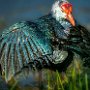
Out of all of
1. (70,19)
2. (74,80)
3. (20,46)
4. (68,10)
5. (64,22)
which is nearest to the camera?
(74,80)

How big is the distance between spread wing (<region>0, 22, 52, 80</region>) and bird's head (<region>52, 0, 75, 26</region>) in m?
0.44

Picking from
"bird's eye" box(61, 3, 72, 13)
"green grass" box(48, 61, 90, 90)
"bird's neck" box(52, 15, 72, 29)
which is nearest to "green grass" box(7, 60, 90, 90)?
"green grass" box(48, 61, 90, 90)

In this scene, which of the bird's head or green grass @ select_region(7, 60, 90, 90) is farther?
the bird's head

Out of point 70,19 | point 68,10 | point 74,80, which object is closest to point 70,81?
point 74,80

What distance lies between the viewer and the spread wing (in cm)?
457

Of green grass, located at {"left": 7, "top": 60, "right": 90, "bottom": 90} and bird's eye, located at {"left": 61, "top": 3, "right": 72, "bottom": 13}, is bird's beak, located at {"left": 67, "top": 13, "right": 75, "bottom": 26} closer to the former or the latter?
bird's eye, located at {"left": 61, "top": 3, "right": 72, "bottom": 13}

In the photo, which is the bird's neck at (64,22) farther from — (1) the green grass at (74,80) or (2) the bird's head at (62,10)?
(1) the green grass at (74,80)

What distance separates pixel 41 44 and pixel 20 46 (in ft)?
0.83

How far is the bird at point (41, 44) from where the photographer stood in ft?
15.1

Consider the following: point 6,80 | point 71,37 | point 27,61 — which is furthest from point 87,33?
point 6,80

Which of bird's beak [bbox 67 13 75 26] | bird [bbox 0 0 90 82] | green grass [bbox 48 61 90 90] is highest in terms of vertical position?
bird's beak [bbox 67 13 75 26]

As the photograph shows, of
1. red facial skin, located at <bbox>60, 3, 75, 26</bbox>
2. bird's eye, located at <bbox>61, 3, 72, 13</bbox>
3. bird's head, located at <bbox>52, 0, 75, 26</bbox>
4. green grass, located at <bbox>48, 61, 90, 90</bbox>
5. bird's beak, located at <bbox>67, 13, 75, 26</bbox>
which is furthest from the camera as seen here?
bird's eye, located at <bbox>61, 3, 72, 13</bbox>

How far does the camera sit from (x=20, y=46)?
467 cm

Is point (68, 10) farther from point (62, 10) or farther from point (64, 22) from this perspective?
point (64, 22)
